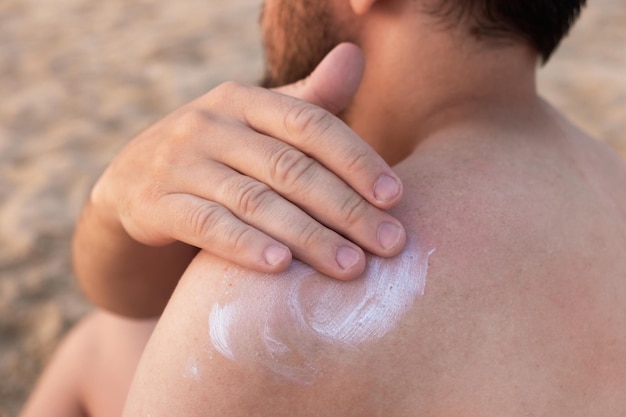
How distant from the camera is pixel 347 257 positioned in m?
1.00

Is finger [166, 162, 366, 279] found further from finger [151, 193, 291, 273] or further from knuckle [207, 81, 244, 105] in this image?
knuckle [207, 81, 244, 105]

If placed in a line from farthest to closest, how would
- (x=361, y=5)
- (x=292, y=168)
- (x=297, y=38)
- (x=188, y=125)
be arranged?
(x=297, y=38), (x=361, y=5), (x=188, y=125), (x=292, y=168)

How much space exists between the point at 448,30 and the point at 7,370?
1.95m

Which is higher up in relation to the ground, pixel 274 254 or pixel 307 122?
pixel 307 122

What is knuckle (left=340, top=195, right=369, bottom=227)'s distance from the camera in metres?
1.05

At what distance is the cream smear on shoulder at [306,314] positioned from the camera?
97 centimetres

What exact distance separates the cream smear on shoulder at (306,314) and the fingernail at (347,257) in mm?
30

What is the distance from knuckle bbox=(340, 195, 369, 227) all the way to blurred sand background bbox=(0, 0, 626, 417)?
72.2 inches

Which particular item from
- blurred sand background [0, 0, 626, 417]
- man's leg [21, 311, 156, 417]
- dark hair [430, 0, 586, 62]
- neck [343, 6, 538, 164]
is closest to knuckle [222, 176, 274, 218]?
neck [343, 6, 538, 164]

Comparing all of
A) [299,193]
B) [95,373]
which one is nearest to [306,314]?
[299,193]

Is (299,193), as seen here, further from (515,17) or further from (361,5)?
(515,17)

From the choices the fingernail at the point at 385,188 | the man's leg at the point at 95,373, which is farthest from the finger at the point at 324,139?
the man's leg at the point at 95,373

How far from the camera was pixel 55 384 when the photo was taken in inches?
73.6

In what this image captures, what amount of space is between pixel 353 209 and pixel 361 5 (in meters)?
0.48
